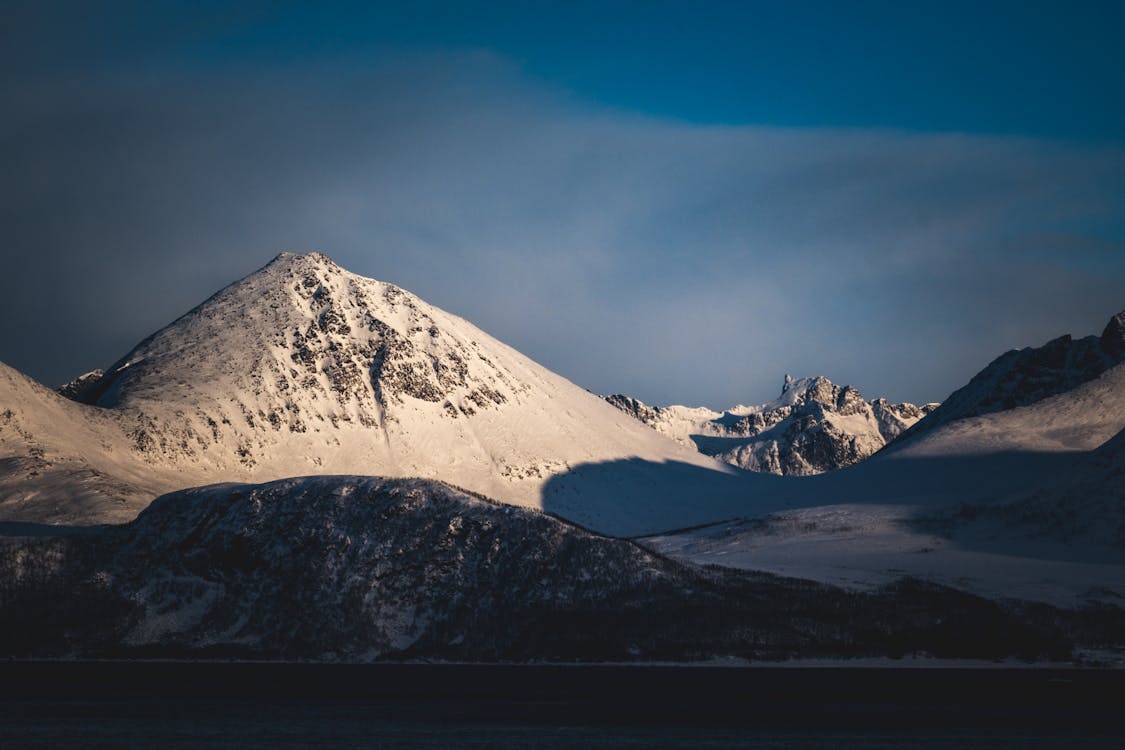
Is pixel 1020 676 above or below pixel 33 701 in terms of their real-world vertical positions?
below

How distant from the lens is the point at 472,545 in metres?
197

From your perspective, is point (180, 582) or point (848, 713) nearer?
point (848, 713)

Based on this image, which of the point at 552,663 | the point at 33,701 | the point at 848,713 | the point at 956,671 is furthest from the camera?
the point at 552,663

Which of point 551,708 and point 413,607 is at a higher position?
point 413,607

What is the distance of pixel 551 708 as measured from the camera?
109625 mm

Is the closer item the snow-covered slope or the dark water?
the dark water

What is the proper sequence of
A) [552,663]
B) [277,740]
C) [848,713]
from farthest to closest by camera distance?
1. [552,663]
2. [848,713]
3. [277,740]

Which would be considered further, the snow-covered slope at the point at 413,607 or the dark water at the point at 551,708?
the snow-covered slope at the point at 413,607

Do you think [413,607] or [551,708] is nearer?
[551,708]

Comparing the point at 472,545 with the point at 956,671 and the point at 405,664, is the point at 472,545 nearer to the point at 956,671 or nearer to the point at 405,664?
the point at 405,664

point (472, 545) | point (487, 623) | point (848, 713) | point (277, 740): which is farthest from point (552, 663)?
point (277, 740)

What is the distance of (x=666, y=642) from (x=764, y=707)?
242 feet

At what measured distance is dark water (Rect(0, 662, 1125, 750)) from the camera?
3374 inches

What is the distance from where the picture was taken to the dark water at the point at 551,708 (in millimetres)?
85688
